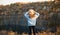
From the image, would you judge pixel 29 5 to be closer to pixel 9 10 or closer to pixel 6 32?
pixel 9 10

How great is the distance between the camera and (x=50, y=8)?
169 cm

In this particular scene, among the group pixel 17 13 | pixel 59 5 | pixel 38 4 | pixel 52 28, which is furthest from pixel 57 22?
pixel 17 13

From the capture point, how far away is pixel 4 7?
5.64ft

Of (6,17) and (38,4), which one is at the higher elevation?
(38,4)

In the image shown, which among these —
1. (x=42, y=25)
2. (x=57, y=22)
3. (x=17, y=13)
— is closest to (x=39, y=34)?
(x=42, y=25)

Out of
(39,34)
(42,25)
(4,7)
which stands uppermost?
(4,7)

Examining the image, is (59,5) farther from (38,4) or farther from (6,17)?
(6,17)

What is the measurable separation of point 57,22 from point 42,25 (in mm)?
183

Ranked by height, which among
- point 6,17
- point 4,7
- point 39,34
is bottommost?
point 39,34

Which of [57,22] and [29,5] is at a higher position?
[29,5]

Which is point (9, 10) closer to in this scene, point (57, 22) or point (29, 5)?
point (29, 5)

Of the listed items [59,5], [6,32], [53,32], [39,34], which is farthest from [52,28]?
[6,32]

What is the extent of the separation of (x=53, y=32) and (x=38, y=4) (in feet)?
1.28

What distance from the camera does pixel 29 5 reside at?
171 centimetres
